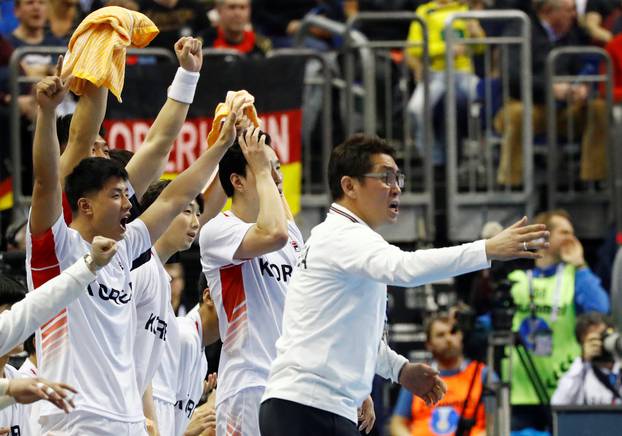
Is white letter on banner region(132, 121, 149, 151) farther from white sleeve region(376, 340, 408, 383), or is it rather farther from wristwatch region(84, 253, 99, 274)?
wristwatch region(84, 253, 99, 274)

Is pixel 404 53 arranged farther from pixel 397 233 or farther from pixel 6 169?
pixel 6 169

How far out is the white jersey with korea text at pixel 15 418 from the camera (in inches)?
299

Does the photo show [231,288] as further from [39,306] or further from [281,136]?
[281,136]

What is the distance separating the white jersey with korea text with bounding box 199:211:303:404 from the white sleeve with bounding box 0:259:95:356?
1.74 m

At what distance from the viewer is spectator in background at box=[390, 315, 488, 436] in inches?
444

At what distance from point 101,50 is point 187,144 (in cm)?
565

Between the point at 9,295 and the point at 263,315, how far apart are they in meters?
1.20

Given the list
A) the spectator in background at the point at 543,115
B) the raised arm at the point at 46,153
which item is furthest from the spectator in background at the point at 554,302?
the raised arm at the point at 46,153

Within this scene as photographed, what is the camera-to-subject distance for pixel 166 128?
25.3 ft

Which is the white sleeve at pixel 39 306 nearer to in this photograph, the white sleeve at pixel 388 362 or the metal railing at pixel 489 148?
the white sleeve at pixel 388 362

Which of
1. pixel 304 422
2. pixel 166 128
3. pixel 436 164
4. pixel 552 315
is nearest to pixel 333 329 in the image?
pixel 304 422

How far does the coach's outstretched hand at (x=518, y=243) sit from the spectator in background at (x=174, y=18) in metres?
7.88

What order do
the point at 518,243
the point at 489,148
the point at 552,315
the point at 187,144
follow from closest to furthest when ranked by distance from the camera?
1. the point at 518,243
2. the point at 552,315
3. the point at 187,144
4. the point at 489,148

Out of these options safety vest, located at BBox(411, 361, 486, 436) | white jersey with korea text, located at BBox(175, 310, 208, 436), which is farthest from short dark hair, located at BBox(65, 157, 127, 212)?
safety vest, located at BBox(411, 361, 486, 436)
